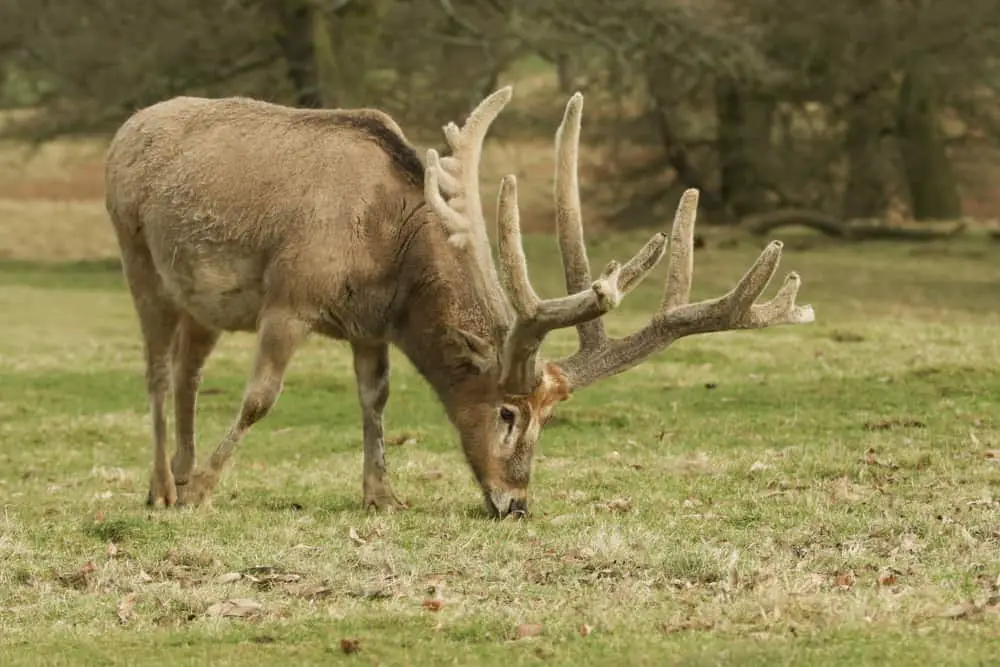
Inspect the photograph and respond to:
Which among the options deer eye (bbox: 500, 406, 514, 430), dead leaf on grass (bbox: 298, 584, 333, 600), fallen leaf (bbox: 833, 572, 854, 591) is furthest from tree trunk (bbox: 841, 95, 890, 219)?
dead leaf on grass (bbox: 298, 584, 333, 600)

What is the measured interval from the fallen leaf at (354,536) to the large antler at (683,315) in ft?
4.55

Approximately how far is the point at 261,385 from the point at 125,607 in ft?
9.36

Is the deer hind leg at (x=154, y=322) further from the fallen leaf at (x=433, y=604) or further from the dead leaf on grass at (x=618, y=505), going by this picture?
the fallen leaf at (x=433, y=604)

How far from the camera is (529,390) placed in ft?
31.6

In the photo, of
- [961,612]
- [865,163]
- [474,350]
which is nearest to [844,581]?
[961,612]

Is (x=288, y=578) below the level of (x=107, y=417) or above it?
above

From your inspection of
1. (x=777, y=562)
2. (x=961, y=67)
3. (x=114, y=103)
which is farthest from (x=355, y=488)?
(x=961, y=67)

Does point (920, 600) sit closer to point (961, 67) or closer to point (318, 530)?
point (318, 530)

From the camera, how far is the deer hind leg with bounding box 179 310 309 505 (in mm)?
10117

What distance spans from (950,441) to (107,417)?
6980mm

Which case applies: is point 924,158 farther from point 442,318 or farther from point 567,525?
point 567,525

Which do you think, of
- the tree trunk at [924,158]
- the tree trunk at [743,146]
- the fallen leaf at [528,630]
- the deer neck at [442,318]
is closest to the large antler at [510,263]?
the deer neck at [442,318]

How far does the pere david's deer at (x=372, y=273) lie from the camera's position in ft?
31.2

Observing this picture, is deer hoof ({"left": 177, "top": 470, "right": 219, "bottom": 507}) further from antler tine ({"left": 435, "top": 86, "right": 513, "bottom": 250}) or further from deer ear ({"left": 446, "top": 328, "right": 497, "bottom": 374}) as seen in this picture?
antler tine ({"left": 435, "top": 86, "right": 513, "bottom": 250})
